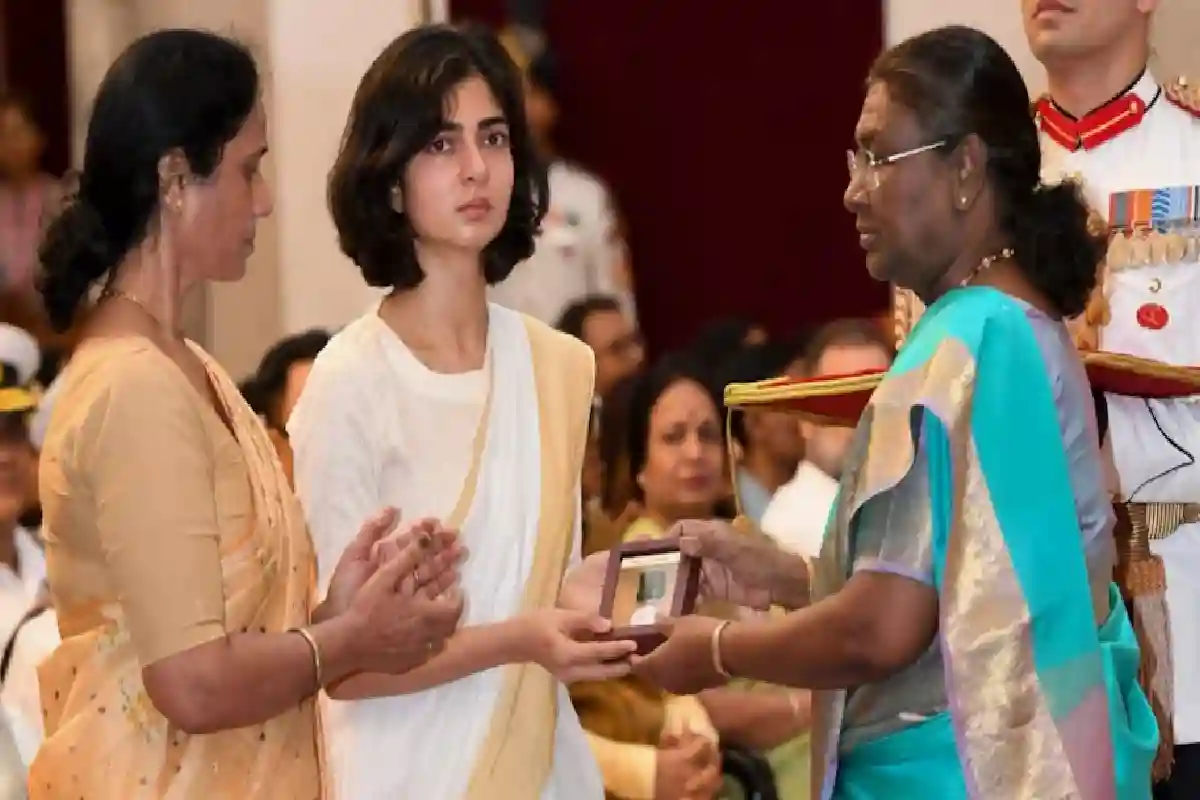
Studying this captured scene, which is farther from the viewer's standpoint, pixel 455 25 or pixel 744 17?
pixel 744 17

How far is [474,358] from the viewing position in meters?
2.82

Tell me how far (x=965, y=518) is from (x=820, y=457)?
2.00 meters

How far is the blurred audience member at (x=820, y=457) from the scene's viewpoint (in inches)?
163

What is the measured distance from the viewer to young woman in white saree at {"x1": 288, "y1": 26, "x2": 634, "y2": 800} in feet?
8.82

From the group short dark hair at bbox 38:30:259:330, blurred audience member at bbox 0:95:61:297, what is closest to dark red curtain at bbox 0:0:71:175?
blurred audience member at bbox 0:95:61:297

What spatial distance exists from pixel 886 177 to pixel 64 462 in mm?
975

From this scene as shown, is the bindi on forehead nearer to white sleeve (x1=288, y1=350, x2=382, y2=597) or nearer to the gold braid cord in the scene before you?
white sleeve (x1=288, y1=350, x2=382, y2=597)

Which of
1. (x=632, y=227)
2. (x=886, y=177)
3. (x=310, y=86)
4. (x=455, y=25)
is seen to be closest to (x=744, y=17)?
(x=632, y=227)

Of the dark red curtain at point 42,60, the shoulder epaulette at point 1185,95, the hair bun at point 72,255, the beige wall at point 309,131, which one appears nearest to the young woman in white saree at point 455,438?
the hair bun at point 72,255

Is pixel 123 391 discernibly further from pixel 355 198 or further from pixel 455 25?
pixel 455 25

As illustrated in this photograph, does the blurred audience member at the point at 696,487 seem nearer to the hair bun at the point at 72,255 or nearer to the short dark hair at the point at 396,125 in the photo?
the short dark hair at the point at 396,125

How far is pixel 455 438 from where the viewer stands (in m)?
2.75

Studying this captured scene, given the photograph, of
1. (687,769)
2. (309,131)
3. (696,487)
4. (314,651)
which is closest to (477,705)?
(314,651)

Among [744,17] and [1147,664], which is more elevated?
[744,17]
